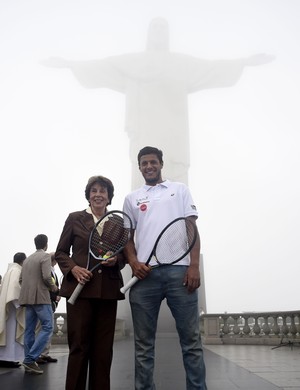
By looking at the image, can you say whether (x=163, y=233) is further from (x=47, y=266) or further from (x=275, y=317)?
(x=275, y=317)

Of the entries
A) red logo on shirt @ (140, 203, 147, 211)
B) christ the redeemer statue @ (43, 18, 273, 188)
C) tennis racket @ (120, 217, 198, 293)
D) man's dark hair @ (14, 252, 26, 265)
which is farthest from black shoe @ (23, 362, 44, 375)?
christ the redeemer statue @ (43, 18, 273, 188)

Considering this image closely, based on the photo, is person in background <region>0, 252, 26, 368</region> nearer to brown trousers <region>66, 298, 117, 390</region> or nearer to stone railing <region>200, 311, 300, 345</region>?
brown trousers <region>66, 298, 117, 390</region>

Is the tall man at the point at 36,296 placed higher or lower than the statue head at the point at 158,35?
lower

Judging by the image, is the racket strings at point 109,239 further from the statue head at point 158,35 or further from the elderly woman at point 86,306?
the statue head at point 158,35

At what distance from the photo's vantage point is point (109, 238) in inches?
115

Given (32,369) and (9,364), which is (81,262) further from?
(9,364)

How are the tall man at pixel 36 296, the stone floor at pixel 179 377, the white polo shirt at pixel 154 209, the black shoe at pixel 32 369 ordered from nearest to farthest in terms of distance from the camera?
the white polo shirt at pixel 154 209, the stone floor at pixel 179 377, the black shoe at pixel 32 369, the tall man at pixel 36 296

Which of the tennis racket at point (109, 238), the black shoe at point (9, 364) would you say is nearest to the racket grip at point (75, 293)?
the tennis racket at point (109, 238)

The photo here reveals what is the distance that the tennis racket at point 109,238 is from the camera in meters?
2.89

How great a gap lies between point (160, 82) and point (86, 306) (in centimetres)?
1749

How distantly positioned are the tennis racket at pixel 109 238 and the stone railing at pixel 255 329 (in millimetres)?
8561

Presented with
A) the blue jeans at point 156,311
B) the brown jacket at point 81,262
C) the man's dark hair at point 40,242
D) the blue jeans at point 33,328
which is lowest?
the blue jeans at point 33,328

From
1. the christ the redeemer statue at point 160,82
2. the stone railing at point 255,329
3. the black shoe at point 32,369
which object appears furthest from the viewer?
the christ the redeemer statue at point 160,82

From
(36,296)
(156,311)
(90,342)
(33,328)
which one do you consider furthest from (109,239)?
(33,328)
